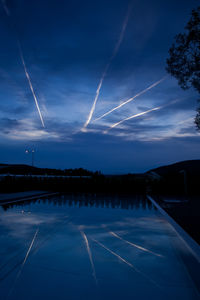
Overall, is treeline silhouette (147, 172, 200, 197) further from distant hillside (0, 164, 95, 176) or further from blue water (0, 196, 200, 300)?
distant hillside (0, 164, 95, 176)

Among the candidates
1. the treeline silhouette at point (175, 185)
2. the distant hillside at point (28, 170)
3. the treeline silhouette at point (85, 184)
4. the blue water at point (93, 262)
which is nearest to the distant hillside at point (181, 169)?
the treeline silhouette at point (175, 185)

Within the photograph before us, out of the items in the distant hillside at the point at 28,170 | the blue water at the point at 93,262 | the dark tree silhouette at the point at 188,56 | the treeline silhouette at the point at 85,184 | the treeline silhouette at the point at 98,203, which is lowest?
the treeline silhouette at the point at 98,203

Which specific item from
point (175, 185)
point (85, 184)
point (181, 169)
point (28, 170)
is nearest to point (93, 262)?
point (175, 185)

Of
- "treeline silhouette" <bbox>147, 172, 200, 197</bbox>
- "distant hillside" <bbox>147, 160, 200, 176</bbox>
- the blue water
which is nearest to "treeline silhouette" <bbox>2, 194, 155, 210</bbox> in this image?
the blue water

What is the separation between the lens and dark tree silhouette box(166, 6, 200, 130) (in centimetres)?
856

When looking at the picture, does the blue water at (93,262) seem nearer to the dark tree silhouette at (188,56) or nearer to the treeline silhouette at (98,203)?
the treeline silhouette at (98,203)

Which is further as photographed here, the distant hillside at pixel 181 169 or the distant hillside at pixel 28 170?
the distant hillside at pixel 28 170

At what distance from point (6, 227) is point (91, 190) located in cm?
1651

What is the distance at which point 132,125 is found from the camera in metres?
26.9

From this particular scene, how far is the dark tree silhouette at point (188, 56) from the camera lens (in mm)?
8562

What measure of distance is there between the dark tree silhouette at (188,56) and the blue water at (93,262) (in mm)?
Result: 5914

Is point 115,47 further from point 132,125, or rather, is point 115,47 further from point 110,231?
point 132,125

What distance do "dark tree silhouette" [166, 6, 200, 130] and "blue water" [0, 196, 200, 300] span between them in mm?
5914

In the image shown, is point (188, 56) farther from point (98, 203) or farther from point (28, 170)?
point (28, 170)
